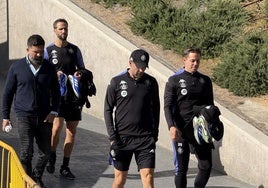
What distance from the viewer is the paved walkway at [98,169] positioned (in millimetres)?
9602

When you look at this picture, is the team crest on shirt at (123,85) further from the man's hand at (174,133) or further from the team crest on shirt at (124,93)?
the man's hand at (174,133)

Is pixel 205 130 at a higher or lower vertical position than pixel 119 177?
higher

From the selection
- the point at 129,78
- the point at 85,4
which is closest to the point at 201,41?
the point at 85,4

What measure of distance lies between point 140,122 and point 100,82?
5.59 m

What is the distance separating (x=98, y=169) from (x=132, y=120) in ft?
8.23

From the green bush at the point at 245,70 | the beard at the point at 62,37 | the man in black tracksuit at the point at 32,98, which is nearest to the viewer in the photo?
the man in black tracksuit at the point at 32,98

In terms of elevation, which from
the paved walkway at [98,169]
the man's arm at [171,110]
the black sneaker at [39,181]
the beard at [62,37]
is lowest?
the paved walkway at [98,169]

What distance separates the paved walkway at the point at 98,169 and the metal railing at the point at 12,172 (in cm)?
133

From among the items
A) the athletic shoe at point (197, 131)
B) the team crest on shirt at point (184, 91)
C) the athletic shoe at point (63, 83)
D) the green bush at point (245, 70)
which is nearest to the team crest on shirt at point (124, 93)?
the team crest on shirt at point (184, 91)

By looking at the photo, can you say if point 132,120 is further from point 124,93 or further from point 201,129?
point 201,129

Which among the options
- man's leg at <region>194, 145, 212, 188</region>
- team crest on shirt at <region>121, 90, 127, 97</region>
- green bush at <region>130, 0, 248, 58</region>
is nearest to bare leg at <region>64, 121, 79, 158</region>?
man's leg at <region>194, 145, 212, 188</region>

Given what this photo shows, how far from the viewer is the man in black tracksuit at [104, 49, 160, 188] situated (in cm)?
784

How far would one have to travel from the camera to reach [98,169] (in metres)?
10.2

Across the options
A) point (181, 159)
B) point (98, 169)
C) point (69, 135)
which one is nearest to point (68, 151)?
point (69, 135)
